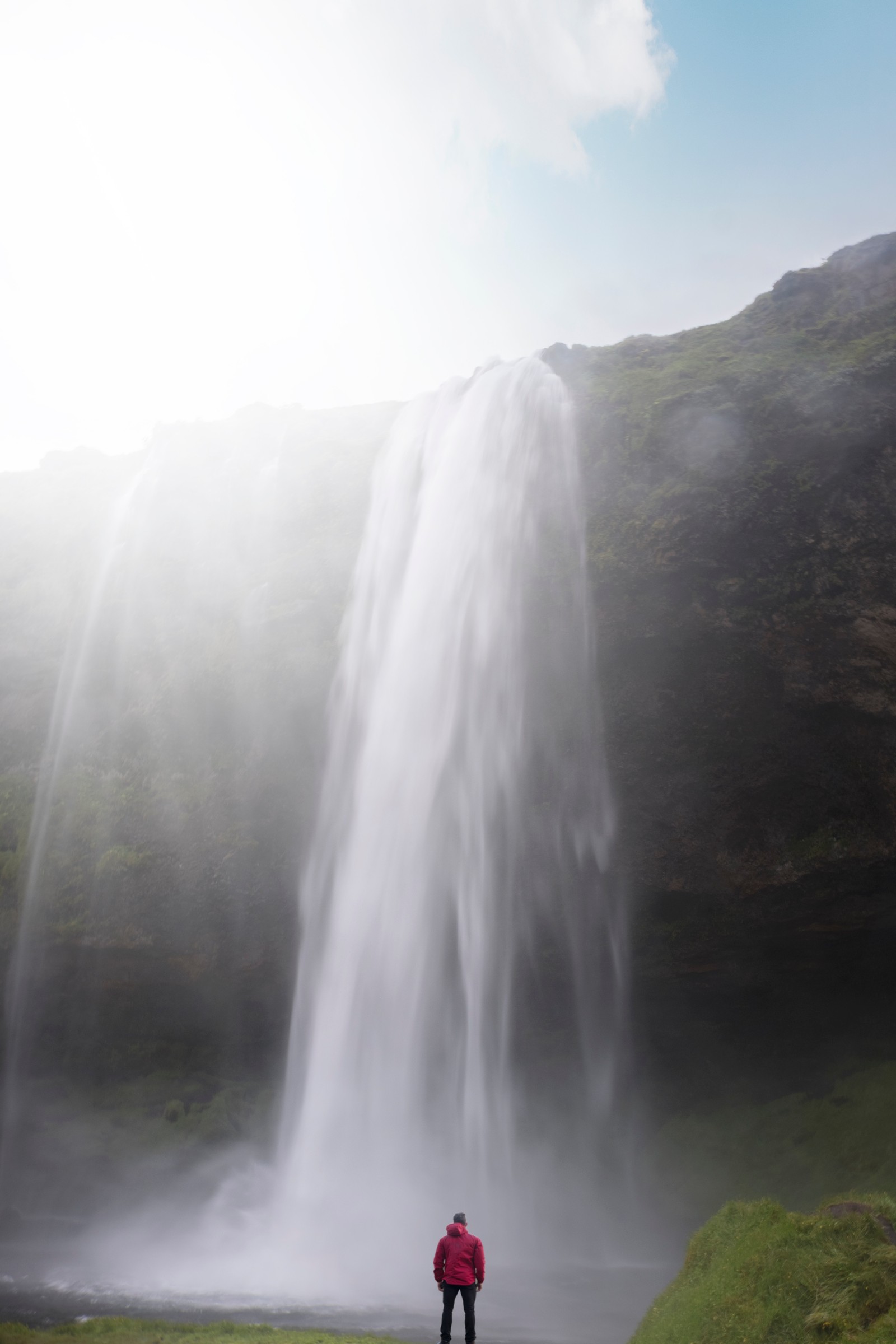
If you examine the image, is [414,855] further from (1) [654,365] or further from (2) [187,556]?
(1) [654,365]

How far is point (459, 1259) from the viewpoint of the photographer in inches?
362

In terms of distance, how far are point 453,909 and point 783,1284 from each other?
38.8 feet

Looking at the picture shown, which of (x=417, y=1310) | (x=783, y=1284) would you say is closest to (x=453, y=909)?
(x=417, y=1310)

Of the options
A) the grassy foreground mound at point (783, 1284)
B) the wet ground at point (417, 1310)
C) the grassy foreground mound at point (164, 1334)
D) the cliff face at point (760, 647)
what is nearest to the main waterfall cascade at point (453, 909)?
the cliff face at point (760, 647)

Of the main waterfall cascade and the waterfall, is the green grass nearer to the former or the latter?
the main waterfall cascade

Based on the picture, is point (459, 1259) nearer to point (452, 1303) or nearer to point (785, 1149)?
point (452, 1303)

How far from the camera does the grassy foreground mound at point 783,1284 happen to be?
8.70 metres

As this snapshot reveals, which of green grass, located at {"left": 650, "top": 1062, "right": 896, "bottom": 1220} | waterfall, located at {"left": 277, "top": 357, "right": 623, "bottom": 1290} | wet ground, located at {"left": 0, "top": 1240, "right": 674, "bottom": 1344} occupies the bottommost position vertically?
wet ground, located at {"left": 0, "top": 1240, "right": 674, "bottom": 1344}

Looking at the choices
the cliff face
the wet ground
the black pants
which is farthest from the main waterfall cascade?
the black pants

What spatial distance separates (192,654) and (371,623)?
20.7 feet

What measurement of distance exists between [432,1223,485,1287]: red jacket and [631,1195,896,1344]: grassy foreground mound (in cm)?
309

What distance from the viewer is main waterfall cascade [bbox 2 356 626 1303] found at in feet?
65.6

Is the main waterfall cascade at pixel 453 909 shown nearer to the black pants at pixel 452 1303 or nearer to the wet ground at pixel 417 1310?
the wet ground at pixel 417 1310

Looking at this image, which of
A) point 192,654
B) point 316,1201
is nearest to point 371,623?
point 192,654
